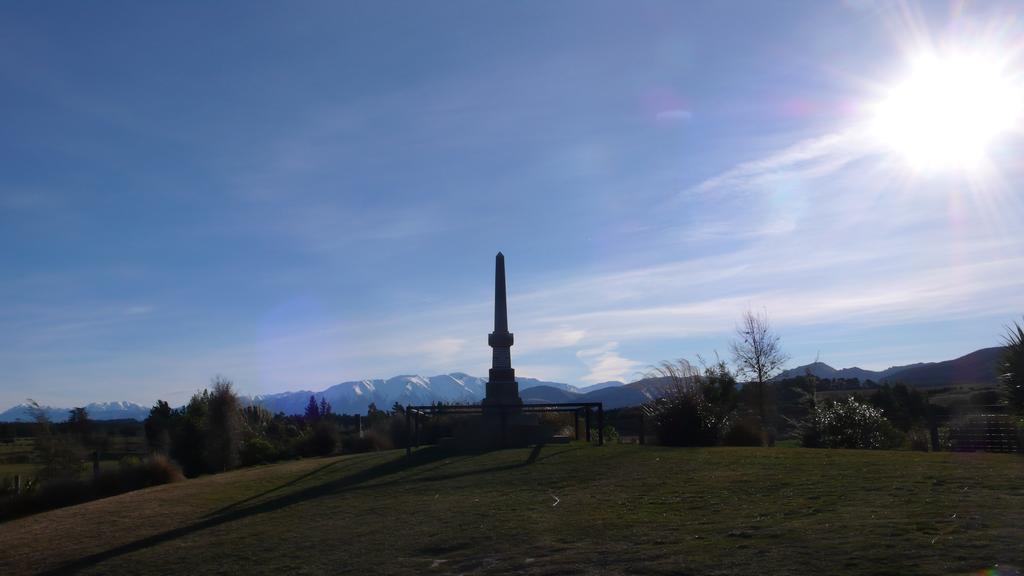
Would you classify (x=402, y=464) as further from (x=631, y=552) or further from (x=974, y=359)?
(x=974, y=359)

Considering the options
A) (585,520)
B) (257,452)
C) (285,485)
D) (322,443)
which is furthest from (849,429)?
(257,452)

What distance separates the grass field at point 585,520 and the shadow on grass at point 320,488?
0.25 feet

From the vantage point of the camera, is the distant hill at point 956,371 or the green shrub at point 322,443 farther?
the distant hill at point 956,371

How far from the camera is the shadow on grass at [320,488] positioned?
37.6 feet

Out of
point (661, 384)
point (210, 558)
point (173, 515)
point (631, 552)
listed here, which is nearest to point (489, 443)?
point (661, 384)

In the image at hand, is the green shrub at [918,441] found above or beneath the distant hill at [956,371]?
beneath

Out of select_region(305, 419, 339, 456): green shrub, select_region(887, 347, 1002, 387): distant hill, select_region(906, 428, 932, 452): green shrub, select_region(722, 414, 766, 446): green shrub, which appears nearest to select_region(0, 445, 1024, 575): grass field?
select_region(722, 414, 766, 446): green shrub

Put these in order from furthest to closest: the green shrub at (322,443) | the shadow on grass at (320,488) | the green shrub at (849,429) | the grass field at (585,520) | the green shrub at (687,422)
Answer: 1. the green shrub at (322,443)
2. the green shrub at (849,429)
3. the green shrub at (687,422)
4. the shadow on grass at (320,488)
5. the grass field at (585,520)

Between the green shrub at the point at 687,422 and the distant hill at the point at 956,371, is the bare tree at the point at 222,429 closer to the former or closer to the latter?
Result: the green shrub at the point at 687,422

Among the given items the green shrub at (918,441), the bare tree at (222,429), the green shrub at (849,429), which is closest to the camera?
the green shrub at (918,441)

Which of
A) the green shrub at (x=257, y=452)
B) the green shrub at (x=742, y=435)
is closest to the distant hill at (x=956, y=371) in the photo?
the green shrub at (x=742, y=435)

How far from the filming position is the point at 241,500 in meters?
16.1

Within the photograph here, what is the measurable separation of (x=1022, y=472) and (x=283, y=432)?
28.0m

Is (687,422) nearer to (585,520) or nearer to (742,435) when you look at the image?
→ (742,435)
